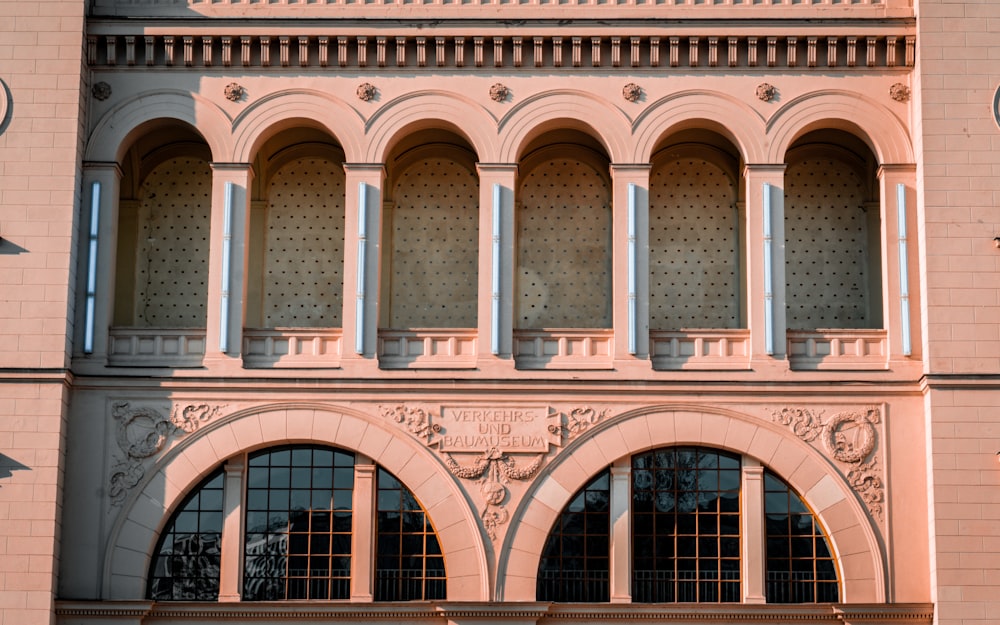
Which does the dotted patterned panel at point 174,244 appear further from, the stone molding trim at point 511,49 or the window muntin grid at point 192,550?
the window muntin grid at point 192,550

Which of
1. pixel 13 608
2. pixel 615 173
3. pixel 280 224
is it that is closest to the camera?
pixel 13 608

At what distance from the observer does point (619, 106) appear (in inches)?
1395

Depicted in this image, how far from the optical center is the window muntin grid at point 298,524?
3419 centimetres

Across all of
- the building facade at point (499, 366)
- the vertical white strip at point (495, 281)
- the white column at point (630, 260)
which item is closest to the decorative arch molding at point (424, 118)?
the building facade at point (499, 366)

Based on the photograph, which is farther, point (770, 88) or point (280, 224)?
point (280, 224)

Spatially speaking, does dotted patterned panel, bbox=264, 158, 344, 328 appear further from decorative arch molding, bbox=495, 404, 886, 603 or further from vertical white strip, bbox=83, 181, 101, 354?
decorative arch molding, bbox=495, 404, 886, 603

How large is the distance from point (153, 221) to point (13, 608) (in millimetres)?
8594

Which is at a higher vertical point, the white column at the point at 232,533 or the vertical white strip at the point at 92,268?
the vertical white strip at the point at 92,268

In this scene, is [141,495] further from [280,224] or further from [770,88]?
[770,88]

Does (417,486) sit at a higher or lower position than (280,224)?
lower

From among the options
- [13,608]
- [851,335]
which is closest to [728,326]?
[851,335]

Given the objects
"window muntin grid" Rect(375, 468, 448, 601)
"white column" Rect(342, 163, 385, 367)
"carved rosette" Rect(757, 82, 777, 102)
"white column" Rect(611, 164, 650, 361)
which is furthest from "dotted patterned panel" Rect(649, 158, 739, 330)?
"window muntin grid" Rect(375, 468, 448, 601)

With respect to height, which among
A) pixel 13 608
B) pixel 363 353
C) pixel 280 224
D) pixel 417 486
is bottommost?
pixel 13 608

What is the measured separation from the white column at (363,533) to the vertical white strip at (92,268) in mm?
5329
